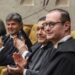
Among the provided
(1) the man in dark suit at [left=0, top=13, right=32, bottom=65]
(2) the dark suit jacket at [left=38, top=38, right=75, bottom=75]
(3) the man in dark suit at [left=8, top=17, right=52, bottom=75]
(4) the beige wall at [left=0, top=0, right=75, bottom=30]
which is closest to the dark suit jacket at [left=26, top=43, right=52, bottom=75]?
(3) the man in dark suit at [left=8, top=17, right=52, bottom=75]

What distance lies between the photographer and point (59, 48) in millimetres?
2670

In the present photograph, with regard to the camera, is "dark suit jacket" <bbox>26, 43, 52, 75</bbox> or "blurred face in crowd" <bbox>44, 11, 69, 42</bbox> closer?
"blurred face in crowd" <bbox>44, 11, 69, 42</bbox>

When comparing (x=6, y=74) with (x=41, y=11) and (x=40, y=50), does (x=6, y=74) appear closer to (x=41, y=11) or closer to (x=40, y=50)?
(x=40, y=50)

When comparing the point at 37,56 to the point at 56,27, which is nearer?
the point at 56,27

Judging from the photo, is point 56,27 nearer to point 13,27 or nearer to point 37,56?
point 37,56

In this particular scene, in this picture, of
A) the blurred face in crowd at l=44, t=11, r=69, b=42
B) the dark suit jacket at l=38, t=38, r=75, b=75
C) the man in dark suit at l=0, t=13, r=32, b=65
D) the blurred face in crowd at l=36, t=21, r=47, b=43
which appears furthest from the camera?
the man in dark suit at l=0, t=13, r=32, b=65

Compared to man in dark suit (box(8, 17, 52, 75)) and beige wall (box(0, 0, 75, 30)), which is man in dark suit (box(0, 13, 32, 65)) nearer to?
man in dark suit (box(8, 17, 52, 75))

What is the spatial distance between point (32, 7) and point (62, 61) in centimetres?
437

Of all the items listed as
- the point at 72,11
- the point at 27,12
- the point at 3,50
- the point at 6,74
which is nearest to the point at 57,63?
the point at 6,74

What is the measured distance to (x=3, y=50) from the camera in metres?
4.83

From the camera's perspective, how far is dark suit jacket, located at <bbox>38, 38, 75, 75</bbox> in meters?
2.54

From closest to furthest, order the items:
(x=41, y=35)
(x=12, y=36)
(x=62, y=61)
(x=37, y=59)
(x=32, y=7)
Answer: (x=62, y=61)
(x=37, y=59)
(x=41, y=35)
(x=12, y=36)
(x=32, y=7)

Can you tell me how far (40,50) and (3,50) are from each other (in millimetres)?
1015

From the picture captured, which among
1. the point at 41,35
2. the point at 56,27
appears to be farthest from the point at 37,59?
the point at 56,27
